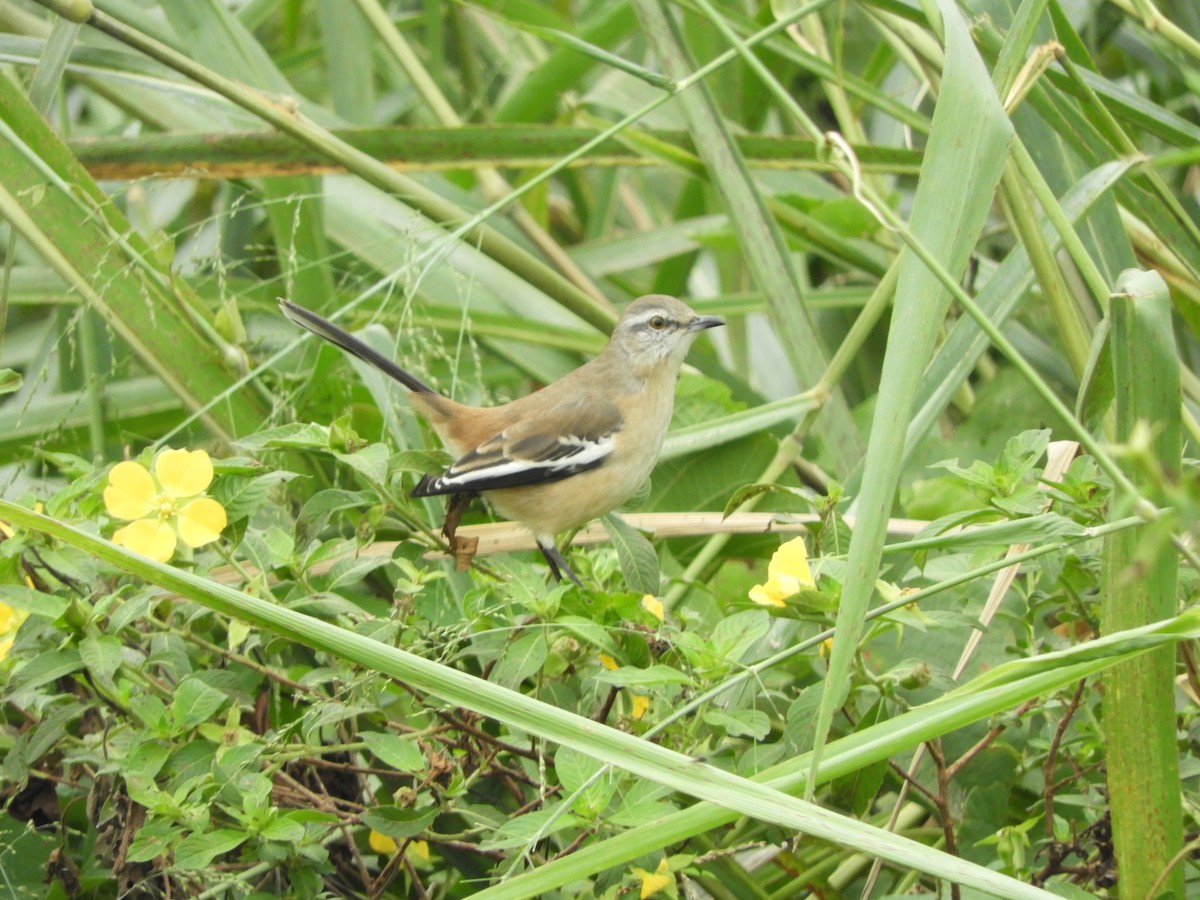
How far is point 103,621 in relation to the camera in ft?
5.90

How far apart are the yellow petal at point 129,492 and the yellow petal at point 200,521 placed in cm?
5

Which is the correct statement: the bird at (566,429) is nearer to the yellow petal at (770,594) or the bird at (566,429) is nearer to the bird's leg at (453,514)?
the bird's leg at (453,514)

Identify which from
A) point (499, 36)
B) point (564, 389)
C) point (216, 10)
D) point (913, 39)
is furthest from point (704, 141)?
point (499, 36)

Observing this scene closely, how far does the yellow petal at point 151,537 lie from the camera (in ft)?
5.80

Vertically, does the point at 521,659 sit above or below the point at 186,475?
below

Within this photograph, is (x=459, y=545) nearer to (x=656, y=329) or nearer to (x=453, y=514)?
(x=453, y=514)

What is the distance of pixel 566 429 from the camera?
3297mm

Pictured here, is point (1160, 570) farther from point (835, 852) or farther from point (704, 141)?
point (704, 141)

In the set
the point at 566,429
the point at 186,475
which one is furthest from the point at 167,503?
the point at 566,429

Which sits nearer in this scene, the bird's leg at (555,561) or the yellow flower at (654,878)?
the yellow flower at (654,878)

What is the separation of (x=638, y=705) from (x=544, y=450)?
1.39 meters

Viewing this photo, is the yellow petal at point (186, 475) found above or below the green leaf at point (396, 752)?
above

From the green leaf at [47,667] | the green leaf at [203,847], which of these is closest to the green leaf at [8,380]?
the green leaf at [47,667]

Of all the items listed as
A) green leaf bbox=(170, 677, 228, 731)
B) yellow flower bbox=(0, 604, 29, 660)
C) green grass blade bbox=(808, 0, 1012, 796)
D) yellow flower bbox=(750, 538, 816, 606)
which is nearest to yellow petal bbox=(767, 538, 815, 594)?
yellow flower bbox=(750, 538, 816, 606)
